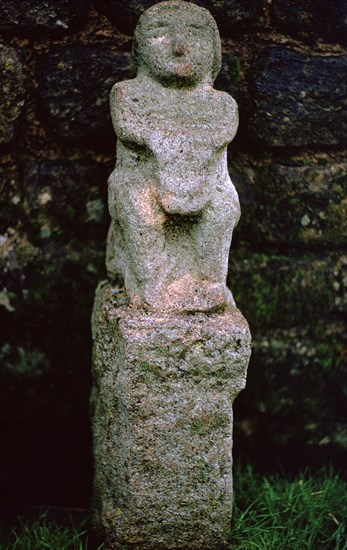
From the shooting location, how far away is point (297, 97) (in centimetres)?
225

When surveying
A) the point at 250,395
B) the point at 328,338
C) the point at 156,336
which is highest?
the point at 156,336

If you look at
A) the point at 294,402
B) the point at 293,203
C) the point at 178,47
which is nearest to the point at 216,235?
the point at 178,47

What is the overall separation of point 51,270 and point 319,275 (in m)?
0.89

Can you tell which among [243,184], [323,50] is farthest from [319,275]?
[323,50]

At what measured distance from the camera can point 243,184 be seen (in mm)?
2297

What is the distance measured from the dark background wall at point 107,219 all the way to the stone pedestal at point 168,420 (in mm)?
452

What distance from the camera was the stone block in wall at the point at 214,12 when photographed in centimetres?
213

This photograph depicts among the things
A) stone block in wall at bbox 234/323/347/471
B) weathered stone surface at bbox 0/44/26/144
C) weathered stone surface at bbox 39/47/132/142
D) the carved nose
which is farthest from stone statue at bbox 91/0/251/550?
stone block in wall at bbox 234/323/347/471

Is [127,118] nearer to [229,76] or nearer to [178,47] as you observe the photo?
[178,47]

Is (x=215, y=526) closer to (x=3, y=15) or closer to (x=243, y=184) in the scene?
(x=243, y=184)

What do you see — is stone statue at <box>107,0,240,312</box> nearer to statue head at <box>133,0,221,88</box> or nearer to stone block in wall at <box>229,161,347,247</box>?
statue head at <box>133,0,221,88</box>

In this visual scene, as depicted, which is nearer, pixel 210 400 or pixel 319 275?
pixel 210 400

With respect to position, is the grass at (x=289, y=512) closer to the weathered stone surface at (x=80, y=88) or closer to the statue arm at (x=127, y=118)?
the statue arm at (x=127, y=118)

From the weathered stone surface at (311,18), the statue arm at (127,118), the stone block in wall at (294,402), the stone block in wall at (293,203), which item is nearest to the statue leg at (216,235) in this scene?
the statue arm at (127,118)
